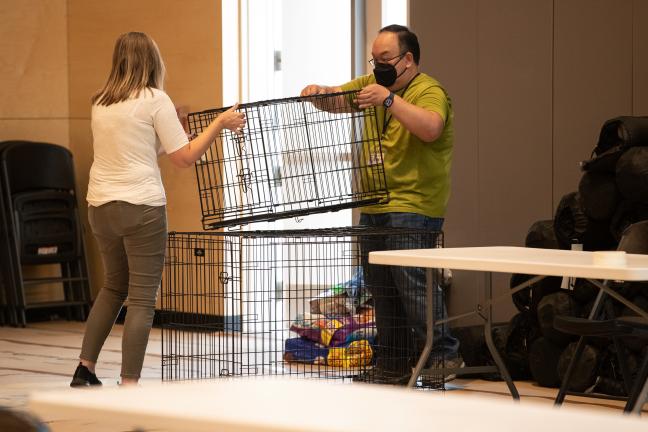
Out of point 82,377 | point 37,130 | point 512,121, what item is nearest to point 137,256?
point 82,377

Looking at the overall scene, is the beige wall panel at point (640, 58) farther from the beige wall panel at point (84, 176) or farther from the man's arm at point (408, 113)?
the beige wall panel at point (84, 176)

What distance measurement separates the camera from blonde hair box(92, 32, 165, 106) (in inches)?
171

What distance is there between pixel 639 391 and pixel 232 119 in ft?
6.20

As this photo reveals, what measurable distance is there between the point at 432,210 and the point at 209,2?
3.24 metres

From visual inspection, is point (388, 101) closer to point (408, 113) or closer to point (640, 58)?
point (408, 113)

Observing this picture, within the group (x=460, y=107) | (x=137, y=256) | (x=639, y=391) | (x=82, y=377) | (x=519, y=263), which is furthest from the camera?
(x=460, y=107)

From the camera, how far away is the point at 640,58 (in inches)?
206

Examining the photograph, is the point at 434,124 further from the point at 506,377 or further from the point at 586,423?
the point at 586,423

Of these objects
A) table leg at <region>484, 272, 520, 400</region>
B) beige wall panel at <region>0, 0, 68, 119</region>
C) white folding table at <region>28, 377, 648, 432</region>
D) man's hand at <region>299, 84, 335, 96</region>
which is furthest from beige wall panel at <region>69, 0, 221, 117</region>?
white folding table at <region>28, 377, 648, 432</region>

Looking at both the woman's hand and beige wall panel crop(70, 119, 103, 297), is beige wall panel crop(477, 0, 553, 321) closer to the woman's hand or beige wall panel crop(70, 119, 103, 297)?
the woman's hand

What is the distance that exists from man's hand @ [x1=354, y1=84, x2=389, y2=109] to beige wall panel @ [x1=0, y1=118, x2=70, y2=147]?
4.34 m

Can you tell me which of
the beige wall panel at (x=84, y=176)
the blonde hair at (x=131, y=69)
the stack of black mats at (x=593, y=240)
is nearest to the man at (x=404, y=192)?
the stack of black mats at (x=593, y=240)

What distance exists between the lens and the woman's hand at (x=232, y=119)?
14.1 feet

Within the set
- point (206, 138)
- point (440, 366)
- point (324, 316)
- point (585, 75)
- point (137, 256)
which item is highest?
point (585, 75)
